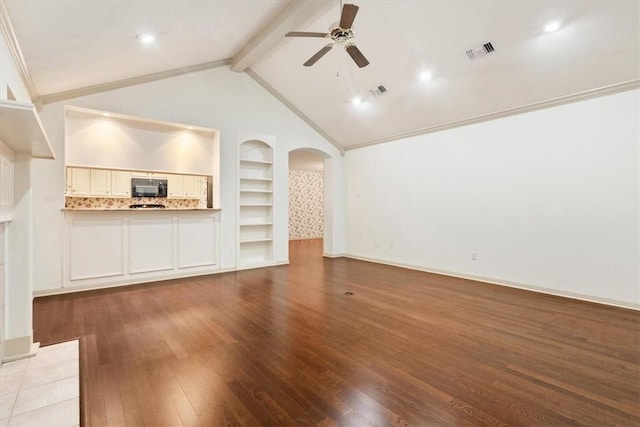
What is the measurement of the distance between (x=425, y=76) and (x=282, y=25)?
2185mm

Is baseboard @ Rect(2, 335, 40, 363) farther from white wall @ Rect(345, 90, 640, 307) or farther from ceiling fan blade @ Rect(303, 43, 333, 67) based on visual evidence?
white wall @ Rect(345, 90, 640, 307)

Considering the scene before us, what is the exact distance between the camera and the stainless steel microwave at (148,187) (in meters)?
5.12

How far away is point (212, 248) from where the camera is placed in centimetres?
541

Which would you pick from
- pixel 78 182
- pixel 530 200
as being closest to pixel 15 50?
pixel 78 182

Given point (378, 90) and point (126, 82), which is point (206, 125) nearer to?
point (126, 82)

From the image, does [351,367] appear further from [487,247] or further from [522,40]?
[522,40]

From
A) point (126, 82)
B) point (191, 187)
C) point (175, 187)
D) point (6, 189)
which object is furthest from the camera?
point (191, 187)

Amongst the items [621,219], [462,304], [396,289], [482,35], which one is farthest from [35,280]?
[621,219]

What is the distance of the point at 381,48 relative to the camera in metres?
4.29

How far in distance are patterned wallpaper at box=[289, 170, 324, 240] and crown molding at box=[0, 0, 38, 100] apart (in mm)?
7635

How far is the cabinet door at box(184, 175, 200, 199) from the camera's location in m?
5.72

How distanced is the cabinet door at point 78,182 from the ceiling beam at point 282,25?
10.3ft

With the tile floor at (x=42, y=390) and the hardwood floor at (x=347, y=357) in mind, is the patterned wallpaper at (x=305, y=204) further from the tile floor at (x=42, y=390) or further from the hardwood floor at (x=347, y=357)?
the tile floor at (x=42, y=390)

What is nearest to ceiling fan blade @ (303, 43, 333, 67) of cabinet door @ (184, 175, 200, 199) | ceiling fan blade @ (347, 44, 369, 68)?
ceiling fan blade @ (347, 44, 369, 68)
